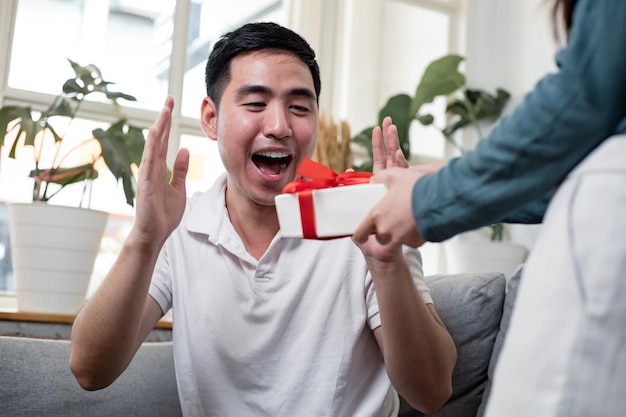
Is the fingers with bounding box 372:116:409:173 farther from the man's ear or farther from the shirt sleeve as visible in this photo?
the man's ear

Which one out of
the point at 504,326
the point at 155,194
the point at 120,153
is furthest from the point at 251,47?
the point at 504,326

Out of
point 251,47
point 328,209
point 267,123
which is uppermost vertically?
point 251,47

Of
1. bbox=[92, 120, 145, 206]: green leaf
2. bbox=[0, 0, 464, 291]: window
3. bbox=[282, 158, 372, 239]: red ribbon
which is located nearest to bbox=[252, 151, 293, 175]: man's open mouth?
bbox=[282, 158, 372, 239]: red ribbon

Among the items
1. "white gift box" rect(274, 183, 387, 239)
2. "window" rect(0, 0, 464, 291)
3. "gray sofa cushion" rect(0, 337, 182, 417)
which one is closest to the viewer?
"white gift box" rect(274, 183, 387, 239)

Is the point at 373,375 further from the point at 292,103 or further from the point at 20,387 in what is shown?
the point at 20,387

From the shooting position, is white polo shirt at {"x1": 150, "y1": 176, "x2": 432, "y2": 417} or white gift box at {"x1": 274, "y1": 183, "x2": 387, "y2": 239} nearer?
white gift box at {"x1": 274, "y1": 183, "x2": 387, "y2": 239}

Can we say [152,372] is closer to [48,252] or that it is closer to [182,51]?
[48,252]

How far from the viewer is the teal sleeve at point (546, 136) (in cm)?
65

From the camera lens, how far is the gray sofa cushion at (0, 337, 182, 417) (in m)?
1.48

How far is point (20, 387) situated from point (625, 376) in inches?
49.1

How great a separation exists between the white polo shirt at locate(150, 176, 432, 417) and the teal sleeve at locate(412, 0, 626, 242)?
64 centimetres

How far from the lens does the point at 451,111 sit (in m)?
3.49

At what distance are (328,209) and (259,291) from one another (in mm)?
496

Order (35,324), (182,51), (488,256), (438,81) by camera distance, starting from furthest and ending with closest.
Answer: (438,81) → (488,256) → (182,51) → (35,324)
